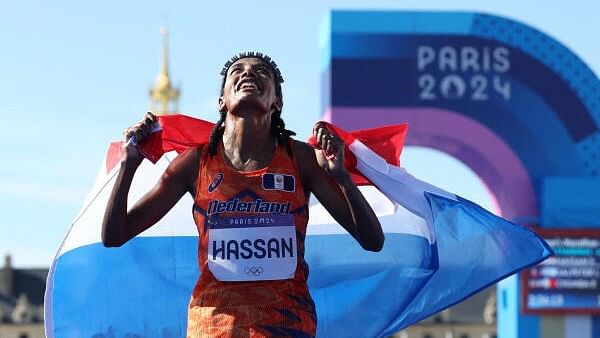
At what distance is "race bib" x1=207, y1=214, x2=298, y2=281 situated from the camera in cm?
467

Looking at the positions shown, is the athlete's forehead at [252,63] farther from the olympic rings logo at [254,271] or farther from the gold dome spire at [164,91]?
the gold dome spire at [164,91]

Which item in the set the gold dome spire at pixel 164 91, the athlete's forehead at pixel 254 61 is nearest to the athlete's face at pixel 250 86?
the athlete's forehead at pixel 254 61

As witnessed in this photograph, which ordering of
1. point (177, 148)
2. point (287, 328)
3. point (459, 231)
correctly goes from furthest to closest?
point (459, 231)
point (177, 148)
point (287, 328)

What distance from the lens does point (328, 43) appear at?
2086cm

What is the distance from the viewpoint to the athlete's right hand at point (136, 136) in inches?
186

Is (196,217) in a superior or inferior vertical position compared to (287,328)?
superior

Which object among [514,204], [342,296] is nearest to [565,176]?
[514,204]

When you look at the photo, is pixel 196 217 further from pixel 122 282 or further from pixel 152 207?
pixel 122 282

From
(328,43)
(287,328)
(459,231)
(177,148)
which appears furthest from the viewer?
(328,43)

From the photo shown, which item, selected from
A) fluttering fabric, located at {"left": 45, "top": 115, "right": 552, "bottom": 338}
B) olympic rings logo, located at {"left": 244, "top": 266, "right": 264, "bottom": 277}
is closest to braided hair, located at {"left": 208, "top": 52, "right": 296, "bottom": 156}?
olympic rings logo, located at {"left": 244, "top": 266, "right": 264, "bottom": 277}

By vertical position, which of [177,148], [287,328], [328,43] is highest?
[328,43]

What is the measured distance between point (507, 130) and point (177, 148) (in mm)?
16263

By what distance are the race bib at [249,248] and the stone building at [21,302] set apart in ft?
225

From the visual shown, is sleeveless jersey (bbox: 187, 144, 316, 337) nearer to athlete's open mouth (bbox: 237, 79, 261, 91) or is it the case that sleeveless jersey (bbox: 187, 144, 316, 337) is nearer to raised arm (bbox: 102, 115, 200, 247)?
raised arm (bbox: 102, 115, 200, 247)
